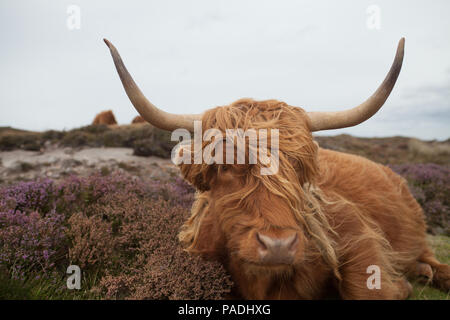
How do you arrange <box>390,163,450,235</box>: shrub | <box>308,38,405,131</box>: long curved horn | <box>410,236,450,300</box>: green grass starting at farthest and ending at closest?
<box>390,163,450,235</box>: shrub → <box>410,236,450,300</box>: green grass → <box>308,38,405,131</box>: long curved horn

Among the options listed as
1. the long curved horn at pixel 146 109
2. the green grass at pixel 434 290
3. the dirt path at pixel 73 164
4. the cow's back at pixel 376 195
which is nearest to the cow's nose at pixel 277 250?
the long curved horn at pixel 146 109

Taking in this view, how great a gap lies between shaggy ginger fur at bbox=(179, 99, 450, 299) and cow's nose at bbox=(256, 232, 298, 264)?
0.14 feet

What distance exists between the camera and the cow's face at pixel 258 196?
179 centimetres

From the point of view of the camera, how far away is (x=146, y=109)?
2.12 m

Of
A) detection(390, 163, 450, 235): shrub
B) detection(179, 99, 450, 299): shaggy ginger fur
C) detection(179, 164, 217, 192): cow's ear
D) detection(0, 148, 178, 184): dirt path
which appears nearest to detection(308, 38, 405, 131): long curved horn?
detection(179, 99, 450, 299): shaggy ginger fur

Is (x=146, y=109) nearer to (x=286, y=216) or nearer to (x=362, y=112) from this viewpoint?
(x=286, y=216)

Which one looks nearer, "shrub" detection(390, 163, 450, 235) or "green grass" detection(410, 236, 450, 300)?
"green grass" detection(410, 236, 450, 300)

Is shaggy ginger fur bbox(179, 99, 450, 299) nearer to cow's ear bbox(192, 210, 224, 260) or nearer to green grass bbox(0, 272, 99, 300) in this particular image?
cow's ear bbox(192, 210, 224, 260)

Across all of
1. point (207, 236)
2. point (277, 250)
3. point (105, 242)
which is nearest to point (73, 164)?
point (105, 242)

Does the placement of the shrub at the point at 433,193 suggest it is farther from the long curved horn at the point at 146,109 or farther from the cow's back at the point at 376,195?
the long curved horn at the point at 146,109


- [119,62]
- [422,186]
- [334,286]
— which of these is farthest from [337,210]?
[422,186]

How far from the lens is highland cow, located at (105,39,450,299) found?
1913mm

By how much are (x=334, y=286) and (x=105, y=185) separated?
330 cm

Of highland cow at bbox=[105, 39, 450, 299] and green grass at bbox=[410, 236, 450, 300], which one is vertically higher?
highland cow at bbox=[105, 39, 450, 299]
